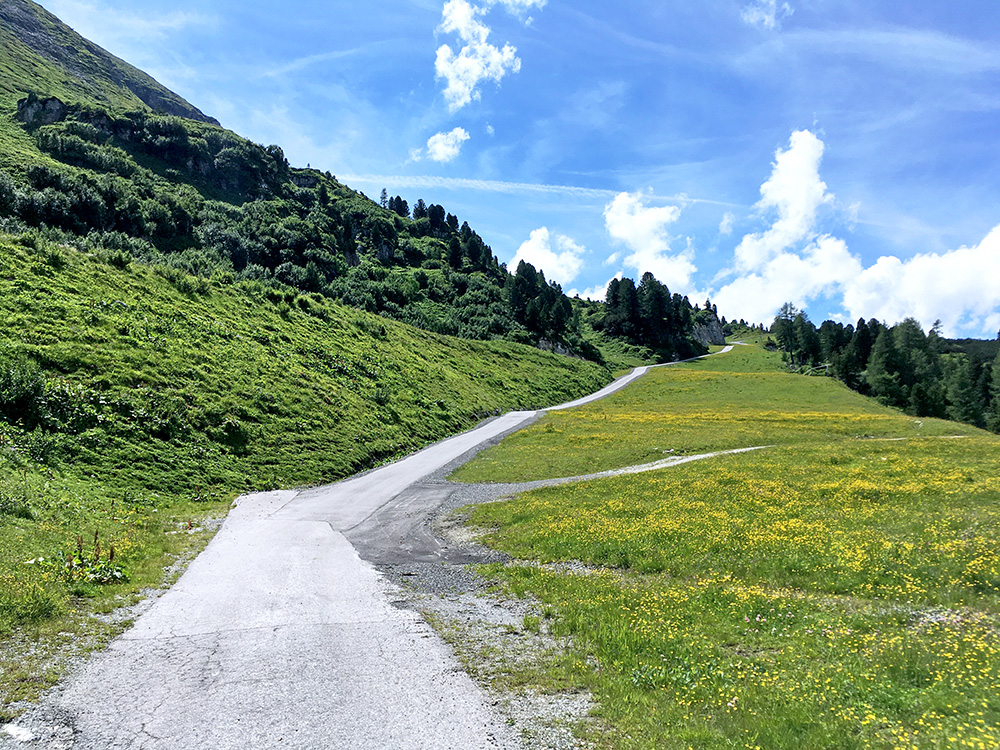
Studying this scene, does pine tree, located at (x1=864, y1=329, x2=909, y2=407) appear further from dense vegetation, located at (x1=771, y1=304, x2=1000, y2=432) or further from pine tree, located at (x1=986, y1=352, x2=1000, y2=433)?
pine tree, located at (x1=986, y1=352, x2=1000, y2=433)

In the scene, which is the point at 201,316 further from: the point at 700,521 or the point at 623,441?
the point at 700,521

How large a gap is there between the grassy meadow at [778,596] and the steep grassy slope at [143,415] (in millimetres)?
10879

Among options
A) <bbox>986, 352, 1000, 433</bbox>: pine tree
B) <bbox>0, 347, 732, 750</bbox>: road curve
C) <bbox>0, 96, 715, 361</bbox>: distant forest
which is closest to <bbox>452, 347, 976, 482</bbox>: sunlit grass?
<bbox>0, 347, 732, 750</bbox>: road curve

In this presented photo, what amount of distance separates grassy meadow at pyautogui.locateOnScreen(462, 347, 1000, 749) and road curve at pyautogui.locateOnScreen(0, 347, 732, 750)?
9.63 ft

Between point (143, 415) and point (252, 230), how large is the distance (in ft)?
426

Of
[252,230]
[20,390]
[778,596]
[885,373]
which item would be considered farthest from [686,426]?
[252,230]

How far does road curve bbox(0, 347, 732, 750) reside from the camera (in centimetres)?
707

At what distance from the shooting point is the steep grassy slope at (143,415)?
1348cm

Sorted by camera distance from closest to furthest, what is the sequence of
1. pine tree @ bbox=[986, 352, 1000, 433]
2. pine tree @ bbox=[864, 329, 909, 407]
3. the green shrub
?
the green shrub
pine tree @ bbox=[986, 352, 1000, 433]
pine tree @ bbox=[864, 329, 909, 407]

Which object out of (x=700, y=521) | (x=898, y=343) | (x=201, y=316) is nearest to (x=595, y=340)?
(x=898, y=343)

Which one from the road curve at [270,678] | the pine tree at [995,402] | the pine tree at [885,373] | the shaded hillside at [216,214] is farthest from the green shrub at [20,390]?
the pine tree at [995,402]

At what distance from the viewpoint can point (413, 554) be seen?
59.2ft

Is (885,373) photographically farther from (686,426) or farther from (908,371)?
(686,426)

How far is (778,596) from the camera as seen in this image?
1190cm
